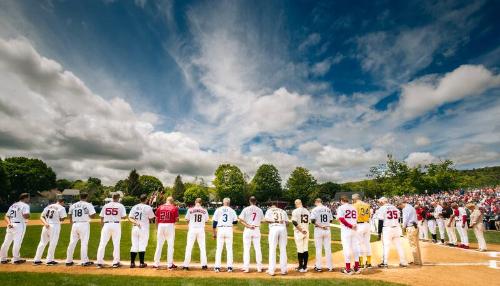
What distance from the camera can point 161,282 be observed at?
28.1 feet

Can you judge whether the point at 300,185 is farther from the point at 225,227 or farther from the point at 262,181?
the point at 225,227

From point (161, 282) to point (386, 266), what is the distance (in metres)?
8.16

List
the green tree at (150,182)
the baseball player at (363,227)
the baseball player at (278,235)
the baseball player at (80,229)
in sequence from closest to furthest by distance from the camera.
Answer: the baseball player at (278,235), the baseball player at (80,229), the baseball player at (363,227), the green tree at (150,182)

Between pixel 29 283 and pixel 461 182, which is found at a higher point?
pixel 461 182

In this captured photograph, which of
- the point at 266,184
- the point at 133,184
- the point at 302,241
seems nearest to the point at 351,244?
the point at 302,241

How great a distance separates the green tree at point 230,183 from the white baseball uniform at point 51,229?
2519 inches

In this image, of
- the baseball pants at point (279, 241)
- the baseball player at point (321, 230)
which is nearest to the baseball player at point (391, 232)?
the baseball player at point (321, 230)

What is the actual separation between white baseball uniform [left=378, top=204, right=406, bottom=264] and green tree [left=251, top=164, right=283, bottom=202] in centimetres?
6990

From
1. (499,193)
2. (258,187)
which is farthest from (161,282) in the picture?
(258,187)

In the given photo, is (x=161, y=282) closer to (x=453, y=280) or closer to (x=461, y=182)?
(x=453, y=280)

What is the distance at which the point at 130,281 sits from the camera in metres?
8.60

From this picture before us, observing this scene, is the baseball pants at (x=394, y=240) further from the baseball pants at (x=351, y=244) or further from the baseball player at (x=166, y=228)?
the baseball player at (x=166, y=228)

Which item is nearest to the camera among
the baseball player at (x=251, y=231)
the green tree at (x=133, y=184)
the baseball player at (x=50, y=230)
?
the baseball player at (x=251, y=231)

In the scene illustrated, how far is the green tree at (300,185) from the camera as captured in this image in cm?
8331
